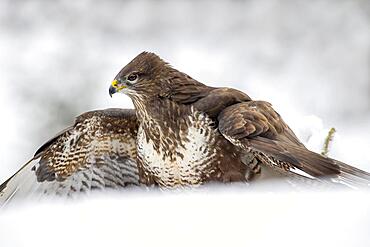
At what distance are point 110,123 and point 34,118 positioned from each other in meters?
1.68

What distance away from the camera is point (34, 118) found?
454 cm

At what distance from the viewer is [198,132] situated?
2650 mm

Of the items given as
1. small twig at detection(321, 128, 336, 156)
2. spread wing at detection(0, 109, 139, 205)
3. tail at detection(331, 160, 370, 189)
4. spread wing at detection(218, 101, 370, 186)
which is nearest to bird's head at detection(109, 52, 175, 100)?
spread wing at detection(0, 109, 139, 205)

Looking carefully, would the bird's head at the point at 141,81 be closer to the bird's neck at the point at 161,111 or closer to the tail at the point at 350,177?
the bird's neck at the point at 161,111

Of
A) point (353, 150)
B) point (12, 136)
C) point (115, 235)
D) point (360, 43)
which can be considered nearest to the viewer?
point (115, 235)

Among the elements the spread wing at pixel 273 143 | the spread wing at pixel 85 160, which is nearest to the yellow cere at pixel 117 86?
the spread wing at pixel 85 160

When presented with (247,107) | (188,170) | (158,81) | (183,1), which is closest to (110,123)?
(158,81)

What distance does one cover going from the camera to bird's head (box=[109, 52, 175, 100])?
288cm

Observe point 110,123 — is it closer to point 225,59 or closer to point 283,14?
point 225,59

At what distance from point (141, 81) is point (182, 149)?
40 centimetres

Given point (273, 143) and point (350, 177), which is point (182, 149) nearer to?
point (273, 143)

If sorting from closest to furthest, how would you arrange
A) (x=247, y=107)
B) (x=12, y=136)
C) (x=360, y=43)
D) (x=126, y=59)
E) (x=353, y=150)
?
1. (x=247, y=107)
2. (x=353, y=150)
3. (x=12, y=136)
4. (x=126, y=59)
5. (x=360, y=43)

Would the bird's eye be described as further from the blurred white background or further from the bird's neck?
the blurred white background

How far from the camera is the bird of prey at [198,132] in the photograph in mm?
2389
